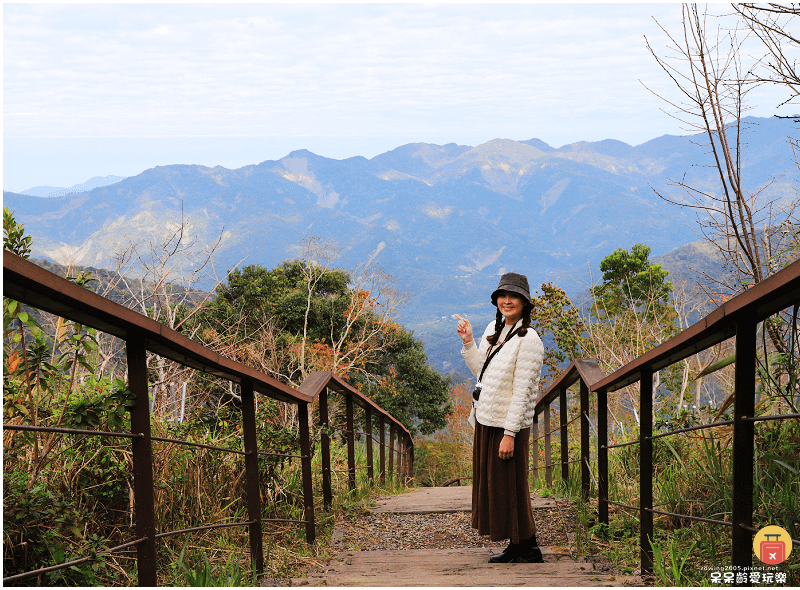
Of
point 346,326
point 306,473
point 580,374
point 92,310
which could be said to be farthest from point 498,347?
point 346,326

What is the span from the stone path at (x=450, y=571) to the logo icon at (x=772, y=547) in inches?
25.4

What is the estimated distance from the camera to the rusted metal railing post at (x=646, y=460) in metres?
2.47

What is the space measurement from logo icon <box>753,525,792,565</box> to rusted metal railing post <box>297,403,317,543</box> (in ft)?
6.84

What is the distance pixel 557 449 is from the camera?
779 centimetres

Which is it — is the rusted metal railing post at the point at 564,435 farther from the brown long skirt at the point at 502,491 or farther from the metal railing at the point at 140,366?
the metal railing at the point at 140,366

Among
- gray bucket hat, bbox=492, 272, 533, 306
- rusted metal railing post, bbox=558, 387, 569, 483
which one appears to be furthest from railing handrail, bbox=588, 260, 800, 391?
rusted metal railing post, bbox=558, 387, 569, 483

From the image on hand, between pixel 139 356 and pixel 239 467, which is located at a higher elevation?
pixel 139 356

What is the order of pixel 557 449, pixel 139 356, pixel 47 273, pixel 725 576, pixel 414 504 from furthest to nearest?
pixel 557 449 < pixel 414 504 < pixel 725 576 < pixel 139 356 < pixel 47 273

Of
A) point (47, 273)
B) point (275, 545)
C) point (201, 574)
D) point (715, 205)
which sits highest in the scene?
point (715, 205)

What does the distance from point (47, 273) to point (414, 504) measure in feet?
13.2

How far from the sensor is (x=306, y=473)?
11.0ft

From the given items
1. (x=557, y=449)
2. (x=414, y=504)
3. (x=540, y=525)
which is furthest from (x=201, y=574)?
(x=557, y=449)

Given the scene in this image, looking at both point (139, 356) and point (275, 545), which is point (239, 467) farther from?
point (139, 356)

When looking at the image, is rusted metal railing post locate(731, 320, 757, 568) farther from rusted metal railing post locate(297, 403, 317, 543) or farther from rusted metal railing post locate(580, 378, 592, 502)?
rusted metal railing post locate(297, 403, 317, 543)
